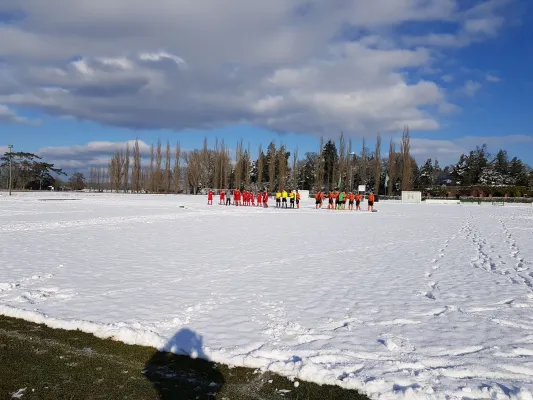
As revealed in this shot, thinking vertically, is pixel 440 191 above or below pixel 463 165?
below

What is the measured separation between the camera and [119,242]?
43.7 feet

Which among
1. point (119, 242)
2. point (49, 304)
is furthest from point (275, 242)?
point (49, 304)

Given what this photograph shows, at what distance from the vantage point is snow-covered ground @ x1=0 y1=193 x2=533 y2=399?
454 centimetres

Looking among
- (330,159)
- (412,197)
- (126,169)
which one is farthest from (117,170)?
(412,197)

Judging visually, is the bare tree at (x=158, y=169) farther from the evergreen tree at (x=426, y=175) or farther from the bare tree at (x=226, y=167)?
the evergreen tree at (x=426, y=175)

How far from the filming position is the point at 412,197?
57.2 m

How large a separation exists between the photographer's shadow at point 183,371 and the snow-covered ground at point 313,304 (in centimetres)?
8

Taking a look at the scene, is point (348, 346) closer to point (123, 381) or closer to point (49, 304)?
point (123, 381)

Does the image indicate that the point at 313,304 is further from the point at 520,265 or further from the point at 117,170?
the point at 117,170

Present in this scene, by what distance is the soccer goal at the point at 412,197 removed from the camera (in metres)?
56.8

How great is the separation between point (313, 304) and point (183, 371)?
2.82m

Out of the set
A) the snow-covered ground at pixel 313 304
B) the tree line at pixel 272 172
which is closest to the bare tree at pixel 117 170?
the tree line at pixel 272 172

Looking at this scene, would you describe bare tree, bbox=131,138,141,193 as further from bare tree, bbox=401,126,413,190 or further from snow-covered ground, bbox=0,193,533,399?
snow-covered ground, bbox=0,193,533,399

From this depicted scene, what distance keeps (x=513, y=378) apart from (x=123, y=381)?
12.9 ft
